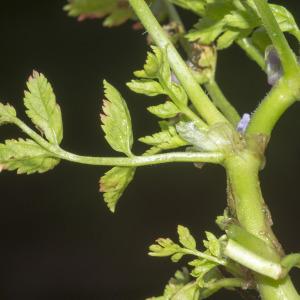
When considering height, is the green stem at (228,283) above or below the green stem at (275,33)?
below

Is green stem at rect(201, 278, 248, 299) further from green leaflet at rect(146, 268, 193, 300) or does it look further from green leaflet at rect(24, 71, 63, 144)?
green leaflet at rect(24, 71, 63, 144)

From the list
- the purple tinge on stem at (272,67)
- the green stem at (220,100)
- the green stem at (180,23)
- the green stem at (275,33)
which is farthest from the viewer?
the green stem at (180,23)

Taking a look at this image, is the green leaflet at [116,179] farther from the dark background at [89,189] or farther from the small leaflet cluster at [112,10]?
the dark background at [89,189]

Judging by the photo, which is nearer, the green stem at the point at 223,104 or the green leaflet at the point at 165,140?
the green leaflet at the point at 165,140

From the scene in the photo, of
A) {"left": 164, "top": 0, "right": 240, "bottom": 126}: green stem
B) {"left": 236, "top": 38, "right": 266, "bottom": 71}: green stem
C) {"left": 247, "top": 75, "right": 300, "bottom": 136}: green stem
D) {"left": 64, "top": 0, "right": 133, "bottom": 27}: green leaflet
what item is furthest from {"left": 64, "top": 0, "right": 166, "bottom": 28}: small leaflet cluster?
{"left": 247, "top": 75, "right": 300, "bottom": 136}: green stem

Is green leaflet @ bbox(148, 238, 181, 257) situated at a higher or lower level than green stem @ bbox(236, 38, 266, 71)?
lower

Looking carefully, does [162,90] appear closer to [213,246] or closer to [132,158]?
[132,158]

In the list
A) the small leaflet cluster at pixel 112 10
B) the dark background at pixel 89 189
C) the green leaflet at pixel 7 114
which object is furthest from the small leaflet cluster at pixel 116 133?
the dark background at pixel 89 189
